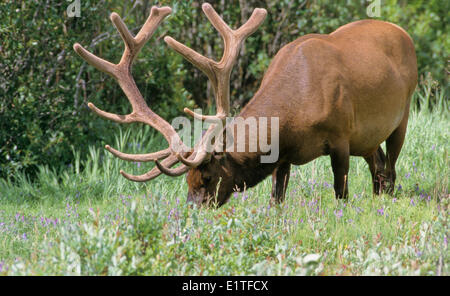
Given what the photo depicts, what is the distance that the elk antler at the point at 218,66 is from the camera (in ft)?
17.8

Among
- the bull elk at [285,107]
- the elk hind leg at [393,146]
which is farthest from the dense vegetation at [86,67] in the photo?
the bull elk at [285,107]

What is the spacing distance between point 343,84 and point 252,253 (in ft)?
6.32

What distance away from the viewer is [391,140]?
22.8 feet

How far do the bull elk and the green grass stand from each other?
0.27 meters

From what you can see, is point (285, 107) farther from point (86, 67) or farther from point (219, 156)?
point (86, 67)

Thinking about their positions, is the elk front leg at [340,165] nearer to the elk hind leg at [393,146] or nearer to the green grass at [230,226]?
the green grass at [230,226]

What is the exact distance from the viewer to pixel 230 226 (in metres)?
4.56

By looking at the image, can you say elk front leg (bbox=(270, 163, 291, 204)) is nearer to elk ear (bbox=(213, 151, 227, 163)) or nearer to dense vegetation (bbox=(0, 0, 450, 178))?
elk ear (bbox=(213, 151, 227, 163))

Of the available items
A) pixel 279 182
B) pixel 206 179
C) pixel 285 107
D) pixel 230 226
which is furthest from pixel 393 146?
pixel 230 226

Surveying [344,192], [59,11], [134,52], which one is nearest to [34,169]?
[59,11]

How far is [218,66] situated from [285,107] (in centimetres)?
63

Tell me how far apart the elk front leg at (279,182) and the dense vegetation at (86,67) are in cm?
232

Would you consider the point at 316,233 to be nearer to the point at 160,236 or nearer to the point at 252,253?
the point at 252,253

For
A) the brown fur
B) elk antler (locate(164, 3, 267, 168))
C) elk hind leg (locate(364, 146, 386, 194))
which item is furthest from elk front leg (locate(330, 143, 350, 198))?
elk antler (locate(164, 3, 267, 168))
